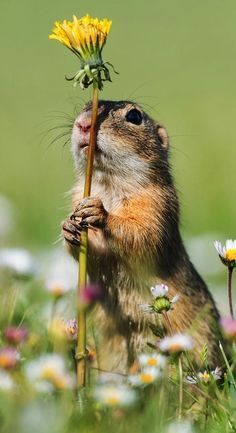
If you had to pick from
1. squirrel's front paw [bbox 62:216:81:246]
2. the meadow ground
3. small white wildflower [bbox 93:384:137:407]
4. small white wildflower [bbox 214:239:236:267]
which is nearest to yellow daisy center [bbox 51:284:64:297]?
the meadow ground

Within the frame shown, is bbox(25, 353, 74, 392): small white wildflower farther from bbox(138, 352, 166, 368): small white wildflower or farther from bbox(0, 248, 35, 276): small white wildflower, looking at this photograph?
bbox(0, 248, 35, 276): small white wildflower

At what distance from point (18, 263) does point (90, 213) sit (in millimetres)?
551

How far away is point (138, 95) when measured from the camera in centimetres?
1709

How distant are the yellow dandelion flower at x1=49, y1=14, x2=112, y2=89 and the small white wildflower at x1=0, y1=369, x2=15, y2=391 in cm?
157

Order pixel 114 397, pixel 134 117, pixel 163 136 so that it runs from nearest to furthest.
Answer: pixel 114 397 < pixel 134 117 < pixel 163 136

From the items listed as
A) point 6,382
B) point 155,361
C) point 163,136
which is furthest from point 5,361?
point 163,136

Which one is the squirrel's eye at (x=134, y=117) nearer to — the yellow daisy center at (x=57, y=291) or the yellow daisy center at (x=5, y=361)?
the yellow daisy center at (x=57, y=291)

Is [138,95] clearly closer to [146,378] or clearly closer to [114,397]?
[146,378]

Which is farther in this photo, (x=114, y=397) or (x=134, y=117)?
(x=134, y=117)

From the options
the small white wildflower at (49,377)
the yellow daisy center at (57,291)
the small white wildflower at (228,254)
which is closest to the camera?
the small white wildflower at (49,377)

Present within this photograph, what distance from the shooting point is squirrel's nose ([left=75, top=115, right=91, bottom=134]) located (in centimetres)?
569

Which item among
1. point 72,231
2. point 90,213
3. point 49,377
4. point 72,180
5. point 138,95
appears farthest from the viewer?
point 138,95

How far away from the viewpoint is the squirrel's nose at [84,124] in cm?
569

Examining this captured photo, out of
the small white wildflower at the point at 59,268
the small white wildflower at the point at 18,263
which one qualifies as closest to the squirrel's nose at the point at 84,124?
the small white wildflower at the point at 18,263
